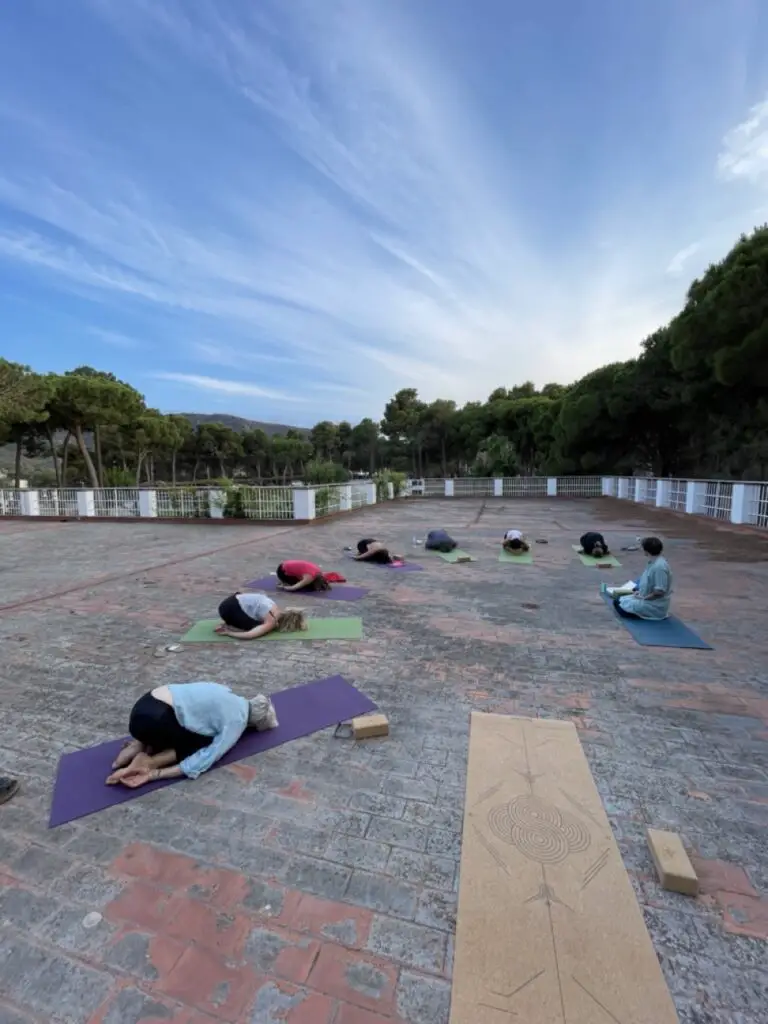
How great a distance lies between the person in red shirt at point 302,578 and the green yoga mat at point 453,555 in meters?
2.58

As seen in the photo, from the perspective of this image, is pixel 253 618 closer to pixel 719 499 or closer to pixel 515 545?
pixel 515 545

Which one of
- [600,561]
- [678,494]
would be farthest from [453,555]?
[678,494]

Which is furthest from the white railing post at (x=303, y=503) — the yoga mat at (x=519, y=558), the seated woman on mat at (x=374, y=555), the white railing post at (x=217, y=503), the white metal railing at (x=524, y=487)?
the white metal railing at (x=524, y=487)

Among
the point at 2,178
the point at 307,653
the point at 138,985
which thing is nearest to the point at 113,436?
the point at 2,178

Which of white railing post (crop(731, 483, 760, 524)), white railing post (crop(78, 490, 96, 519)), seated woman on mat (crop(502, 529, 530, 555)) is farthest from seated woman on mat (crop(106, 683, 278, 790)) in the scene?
white railing post (crop(78, 490, 96, 519))

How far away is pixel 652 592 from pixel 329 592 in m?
3.36

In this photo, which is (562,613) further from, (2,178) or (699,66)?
(2,178)

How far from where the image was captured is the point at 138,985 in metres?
1.29

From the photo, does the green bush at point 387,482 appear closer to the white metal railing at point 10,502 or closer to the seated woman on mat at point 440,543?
the seated woman on mat at point 440,543

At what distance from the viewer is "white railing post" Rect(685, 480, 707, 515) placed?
1238 centimetres

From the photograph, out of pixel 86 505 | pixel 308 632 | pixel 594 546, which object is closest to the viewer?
pixel 308 632

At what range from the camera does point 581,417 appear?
23016 mm

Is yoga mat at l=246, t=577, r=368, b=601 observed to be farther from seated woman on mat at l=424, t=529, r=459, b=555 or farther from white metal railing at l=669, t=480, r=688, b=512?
white metal railing at l=669, t=480, r=688, b=512

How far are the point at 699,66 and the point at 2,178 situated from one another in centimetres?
1234
